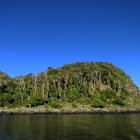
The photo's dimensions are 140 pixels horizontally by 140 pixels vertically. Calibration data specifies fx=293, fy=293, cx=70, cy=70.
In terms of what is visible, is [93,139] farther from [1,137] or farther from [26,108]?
[26,108]

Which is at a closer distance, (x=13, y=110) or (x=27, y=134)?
(x=27, y=134)

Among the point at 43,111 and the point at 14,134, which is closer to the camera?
the point at 14,134

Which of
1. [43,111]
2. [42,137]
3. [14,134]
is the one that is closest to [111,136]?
[42,137]

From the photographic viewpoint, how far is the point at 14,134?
77875mm

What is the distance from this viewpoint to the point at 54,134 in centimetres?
7869

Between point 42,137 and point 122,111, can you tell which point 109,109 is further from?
point 42,137

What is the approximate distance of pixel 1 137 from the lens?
72.6m

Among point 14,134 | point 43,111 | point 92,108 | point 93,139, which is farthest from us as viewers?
point 92,108

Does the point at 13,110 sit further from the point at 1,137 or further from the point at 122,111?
the point at 1,137

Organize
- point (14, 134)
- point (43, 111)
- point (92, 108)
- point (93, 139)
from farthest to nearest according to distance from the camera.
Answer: point (92, 108) → point (43, 111) → point (14, 134) → point (93, 139)

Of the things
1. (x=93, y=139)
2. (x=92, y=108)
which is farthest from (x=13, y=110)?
(x=93, y=139)

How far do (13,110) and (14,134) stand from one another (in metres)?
107

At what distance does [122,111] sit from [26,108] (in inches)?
2479

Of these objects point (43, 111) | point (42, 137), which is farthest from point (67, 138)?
point (43, 111)
